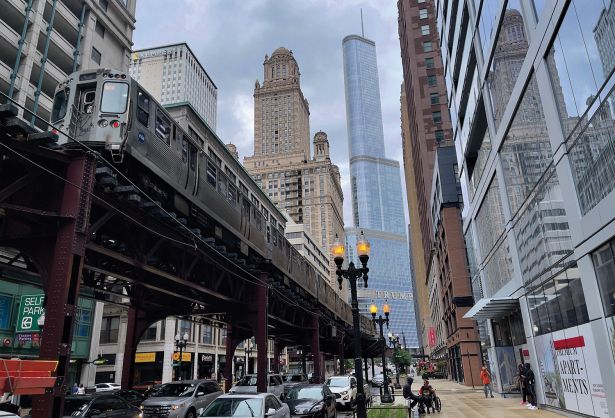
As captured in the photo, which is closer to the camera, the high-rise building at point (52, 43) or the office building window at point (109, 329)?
the high-rise building at point (52, 43)

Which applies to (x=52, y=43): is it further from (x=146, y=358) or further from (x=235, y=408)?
(x=235, y=408)

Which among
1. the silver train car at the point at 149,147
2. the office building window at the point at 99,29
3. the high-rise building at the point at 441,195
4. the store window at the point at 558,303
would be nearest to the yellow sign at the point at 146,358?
the high-rise building at the point at 441,195

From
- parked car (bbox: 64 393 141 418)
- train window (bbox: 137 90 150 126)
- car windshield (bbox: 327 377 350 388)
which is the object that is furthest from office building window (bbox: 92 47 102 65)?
parked car (bbox: 64 393 141 418)

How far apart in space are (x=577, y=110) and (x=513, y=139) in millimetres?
7377

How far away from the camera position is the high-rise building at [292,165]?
156500 mm

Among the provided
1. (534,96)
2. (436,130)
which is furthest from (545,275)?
(436,130)

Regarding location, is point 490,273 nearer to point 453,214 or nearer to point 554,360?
point 554,360

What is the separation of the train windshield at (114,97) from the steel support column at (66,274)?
1.79m

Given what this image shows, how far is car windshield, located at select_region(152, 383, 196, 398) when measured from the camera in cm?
1717

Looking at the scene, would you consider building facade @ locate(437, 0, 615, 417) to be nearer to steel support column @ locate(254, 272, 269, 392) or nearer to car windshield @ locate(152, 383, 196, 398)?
steel support column @ locate(254, 272, 269, 392)

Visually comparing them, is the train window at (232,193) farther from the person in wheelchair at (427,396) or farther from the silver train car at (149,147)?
the person in wheelchair at (427,396)

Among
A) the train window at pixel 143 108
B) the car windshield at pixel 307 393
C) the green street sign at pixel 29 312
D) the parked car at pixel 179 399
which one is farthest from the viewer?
the green street sign at pixel 29 312

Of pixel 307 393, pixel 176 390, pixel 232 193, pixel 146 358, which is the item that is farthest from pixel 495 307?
pixel 146 358

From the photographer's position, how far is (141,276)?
1938 cm
